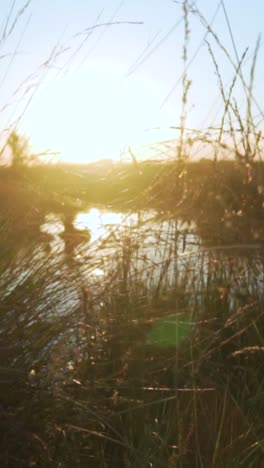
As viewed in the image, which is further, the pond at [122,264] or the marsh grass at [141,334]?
the pond at [122,264]

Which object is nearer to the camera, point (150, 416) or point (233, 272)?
point (150, 416)

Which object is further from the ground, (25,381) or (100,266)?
(100,266)

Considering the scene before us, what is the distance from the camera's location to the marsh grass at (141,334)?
165cm

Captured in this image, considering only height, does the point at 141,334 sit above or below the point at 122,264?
below

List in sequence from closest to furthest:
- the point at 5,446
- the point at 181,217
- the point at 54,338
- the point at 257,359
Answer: the point at 5,446 → the point at 54,338 → the point at 257,359 → the point at 181,217

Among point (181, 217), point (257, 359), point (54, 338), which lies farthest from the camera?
point (181, 217)

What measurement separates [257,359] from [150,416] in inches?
17.4

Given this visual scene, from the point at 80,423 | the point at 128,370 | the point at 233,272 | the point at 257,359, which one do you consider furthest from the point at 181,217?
the point at 80,423

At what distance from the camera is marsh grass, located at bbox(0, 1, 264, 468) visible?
1646mm

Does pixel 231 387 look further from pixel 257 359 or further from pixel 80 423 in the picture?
pixel 80 423

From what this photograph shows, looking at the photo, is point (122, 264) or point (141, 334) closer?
point (141, 334)

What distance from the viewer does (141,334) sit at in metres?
1.90

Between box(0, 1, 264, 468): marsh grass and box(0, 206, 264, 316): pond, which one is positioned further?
box(0, 206, 264, 316): pond

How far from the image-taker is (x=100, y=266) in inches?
85.0
